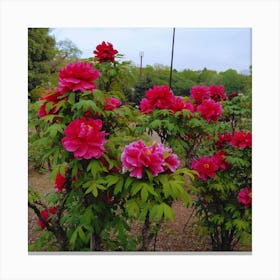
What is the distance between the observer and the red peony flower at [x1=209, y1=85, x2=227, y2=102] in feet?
7.81

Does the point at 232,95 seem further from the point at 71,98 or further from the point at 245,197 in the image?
the point at 71,98

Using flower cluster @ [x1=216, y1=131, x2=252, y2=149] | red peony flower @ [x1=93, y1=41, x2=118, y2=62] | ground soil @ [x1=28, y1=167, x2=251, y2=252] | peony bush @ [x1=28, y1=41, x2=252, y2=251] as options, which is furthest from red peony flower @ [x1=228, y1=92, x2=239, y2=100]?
red peony flower @ [x1=93, y1=41, x2=118, y2=62]

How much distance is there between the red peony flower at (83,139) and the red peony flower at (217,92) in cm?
100

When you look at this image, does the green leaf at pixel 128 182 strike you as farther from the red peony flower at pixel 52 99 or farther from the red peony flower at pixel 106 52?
the red peony flower at pixel 106 52

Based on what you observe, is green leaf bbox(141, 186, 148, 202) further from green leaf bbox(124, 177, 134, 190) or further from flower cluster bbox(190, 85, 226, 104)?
flower cluster bbox(190, 85, 226, 104)

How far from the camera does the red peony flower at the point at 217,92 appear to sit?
2.38m

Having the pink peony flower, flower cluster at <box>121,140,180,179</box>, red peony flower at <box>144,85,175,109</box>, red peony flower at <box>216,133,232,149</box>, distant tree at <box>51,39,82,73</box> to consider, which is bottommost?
the pink peony flower

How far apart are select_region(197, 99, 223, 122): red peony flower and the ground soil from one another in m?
0.55

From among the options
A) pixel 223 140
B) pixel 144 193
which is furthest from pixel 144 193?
pixel 223 140

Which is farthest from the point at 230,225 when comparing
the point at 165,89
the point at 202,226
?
the point at 165,89

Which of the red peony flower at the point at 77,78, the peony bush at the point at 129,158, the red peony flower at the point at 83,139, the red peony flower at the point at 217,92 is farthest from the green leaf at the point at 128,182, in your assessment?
the red peony flower at the point at 217,92

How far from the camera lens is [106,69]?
188 cm

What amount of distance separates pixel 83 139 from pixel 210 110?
3.00 feet
